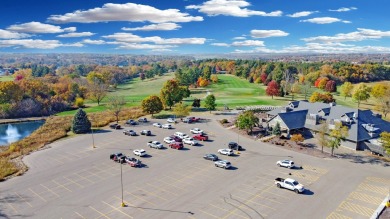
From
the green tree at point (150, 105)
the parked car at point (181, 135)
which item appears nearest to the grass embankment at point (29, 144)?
the green tree at point (150, 105)

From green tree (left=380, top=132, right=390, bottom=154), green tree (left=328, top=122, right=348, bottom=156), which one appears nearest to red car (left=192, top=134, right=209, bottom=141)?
green tree (left=328, top=122, right=348, bottom=156)

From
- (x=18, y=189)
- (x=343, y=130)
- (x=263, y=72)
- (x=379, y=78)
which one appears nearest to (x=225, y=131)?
(x=343, y=130)

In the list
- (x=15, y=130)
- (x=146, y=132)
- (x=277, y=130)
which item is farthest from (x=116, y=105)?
(x=277, y=130)

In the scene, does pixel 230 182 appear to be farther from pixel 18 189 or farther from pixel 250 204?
pixel 18 189

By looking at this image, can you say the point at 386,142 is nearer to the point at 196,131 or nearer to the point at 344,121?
the point at 344,121

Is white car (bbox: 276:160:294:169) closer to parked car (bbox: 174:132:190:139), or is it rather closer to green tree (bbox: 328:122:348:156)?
green tree (bbox: 328:122:348:156)
